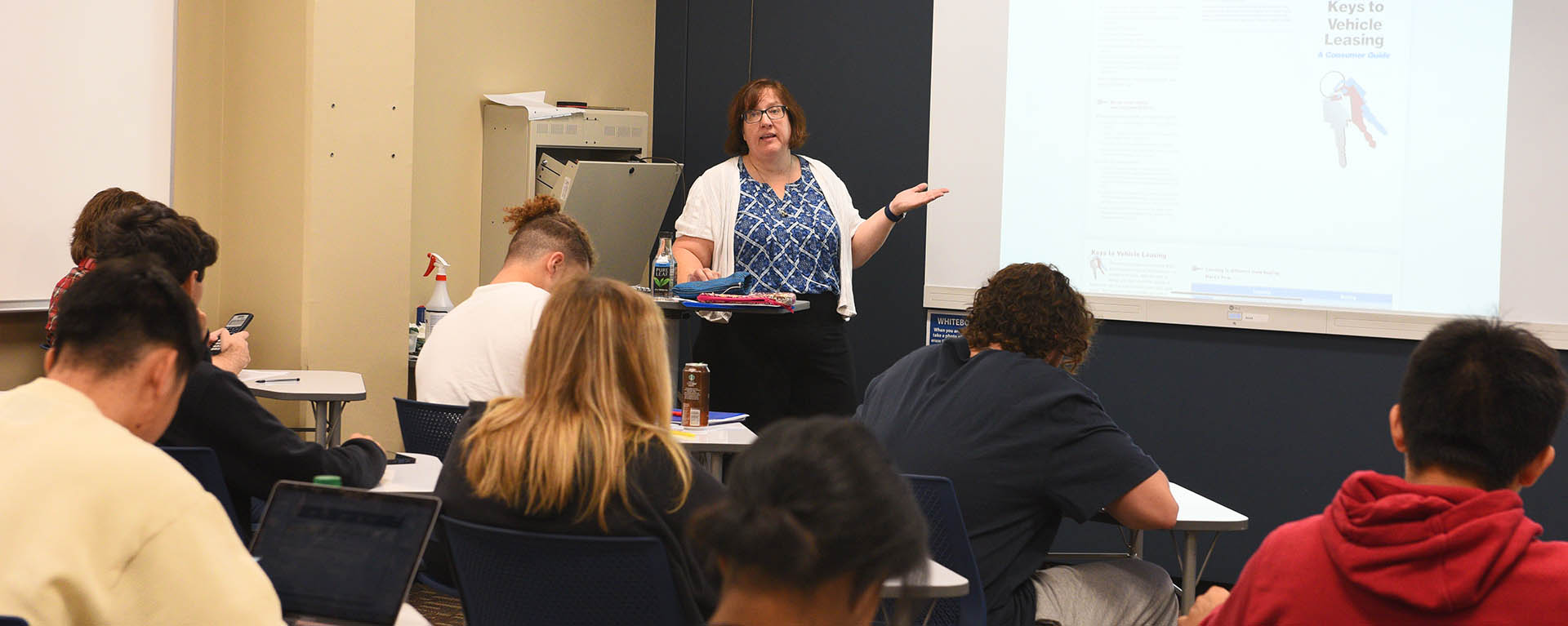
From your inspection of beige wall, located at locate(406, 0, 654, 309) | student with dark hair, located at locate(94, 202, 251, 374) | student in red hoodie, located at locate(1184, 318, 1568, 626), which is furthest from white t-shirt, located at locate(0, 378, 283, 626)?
beige wall, located at locate(406, 0, 654, 309)

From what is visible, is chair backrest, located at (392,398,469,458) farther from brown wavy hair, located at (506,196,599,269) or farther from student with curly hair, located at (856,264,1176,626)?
student with curly hair, located at (856,264,1176,626)

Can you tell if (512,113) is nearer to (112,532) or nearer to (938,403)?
(938,403)

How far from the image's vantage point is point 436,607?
429 centimetres

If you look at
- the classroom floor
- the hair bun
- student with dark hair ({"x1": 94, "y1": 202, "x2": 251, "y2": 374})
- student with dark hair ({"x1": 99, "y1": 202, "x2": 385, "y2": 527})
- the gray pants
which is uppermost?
the hair bun

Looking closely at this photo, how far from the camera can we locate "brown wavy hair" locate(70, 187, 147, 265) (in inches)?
127

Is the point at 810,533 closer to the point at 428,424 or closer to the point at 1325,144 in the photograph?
the point at 428,424

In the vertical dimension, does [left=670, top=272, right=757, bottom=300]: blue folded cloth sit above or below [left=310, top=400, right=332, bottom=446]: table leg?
above

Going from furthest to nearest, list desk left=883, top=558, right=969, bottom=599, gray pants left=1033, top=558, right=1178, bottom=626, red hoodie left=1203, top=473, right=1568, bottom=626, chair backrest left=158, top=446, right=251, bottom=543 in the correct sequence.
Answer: gray pants left=1033, top=558, right=1178, bottom=626 → chair backrest left=158, top=446, right=251, bottom=543 → desk left=883, top=558, right=969, bottom=599 → red hoodie left=1203, top=473, right=1568, bottom=626

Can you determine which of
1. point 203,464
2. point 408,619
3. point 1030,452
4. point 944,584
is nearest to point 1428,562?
point 944,584

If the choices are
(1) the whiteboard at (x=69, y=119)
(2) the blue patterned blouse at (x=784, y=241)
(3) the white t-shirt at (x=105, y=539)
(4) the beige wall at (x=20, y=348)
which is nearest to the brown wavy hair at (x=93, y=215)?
(1) the whiteboard at (x=69, y=119)

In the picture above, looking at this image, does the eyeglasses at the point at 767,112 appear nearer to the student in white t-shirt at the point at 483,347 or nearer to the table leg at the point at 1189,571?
the student in white t-shirt at the point at 483,347

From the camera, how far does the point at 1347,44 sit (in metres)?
4.52

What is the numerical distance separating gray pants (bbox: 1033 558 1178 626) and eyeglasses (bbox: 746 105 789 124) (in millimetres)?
2287

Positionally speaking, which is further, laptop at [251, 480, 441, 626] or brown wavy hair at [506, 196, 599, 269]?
brown wavy hair at [506, 196, 599, 269]
